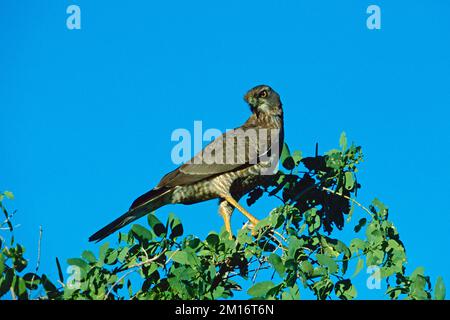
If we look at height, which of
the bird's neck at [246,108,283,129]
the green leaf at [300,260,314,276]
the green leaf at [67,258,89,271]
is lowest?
the green leaf at [300,260,314,276]

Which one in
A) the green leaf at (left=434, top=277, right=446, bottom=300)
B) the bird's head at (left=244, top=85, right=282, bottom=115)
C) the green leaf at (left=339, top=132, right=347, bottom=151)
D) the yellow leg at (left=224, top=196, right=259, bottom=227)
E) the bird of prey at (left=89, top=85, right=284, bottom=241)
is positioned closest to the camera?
the green leaf at (left=434, top=277, right=446, bottom=300)

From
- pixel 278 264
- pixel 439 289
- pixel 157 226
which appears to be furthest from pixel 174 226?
pixel 439 289

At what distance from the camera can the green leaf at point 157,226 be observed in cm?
546

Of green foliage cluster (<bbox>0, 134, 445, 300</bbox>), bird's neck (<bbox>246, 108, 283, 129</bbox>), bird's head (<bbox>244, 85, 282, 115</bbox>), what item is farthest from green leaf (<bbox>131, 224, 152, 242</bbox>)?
bird's head (<bbox>244, 85, 282, 115</bbox>)

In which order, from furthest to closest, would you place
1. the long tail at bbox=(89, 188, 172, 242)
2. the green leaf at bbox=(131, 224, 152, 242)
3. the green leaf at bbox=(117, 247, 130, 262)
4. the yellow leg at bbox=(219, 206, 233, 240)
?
the yellow leg at bbox=(219, 206, 233, 240) < the long tail at bbox=(89, 188, 172, 242) < the green leaf at bbox=(131, 224, 152, 242) < the green leaf at bbox=(117, 247, 130, 262)

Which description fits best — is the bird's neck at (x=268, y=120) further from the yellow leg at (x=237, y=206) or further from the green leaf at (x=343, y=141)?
the green leaf at (x=343, y=141)

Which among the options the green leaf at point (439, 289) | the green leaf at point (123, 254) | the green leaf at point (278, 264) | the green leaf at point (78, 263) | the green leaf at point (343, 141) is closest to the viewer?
the green leaf at point (439, 289)

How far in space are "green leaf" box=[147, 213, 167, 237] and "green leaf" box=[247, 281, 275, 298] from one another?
3.37ft

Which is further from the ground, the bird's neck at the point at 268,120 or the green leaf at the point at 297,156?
the bird's neck at the point at 268,120

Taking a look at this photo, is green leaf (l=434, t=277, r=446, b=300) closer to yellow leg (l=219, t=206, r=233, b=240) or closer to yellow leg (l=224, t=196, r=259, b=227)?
yellow leg (l=224, t=196, r=259, b=227)

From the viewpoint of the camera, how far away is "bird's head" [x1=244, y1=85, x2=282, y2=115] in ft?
28.2

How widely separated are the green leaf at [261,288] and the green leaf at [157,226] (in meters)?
1.03

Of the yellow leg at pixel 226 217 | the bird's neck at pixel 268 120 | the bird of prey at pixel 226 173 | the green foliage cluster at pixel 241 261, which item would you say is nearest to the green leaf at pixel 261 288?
the green foliage cluster at pixel 241 261
